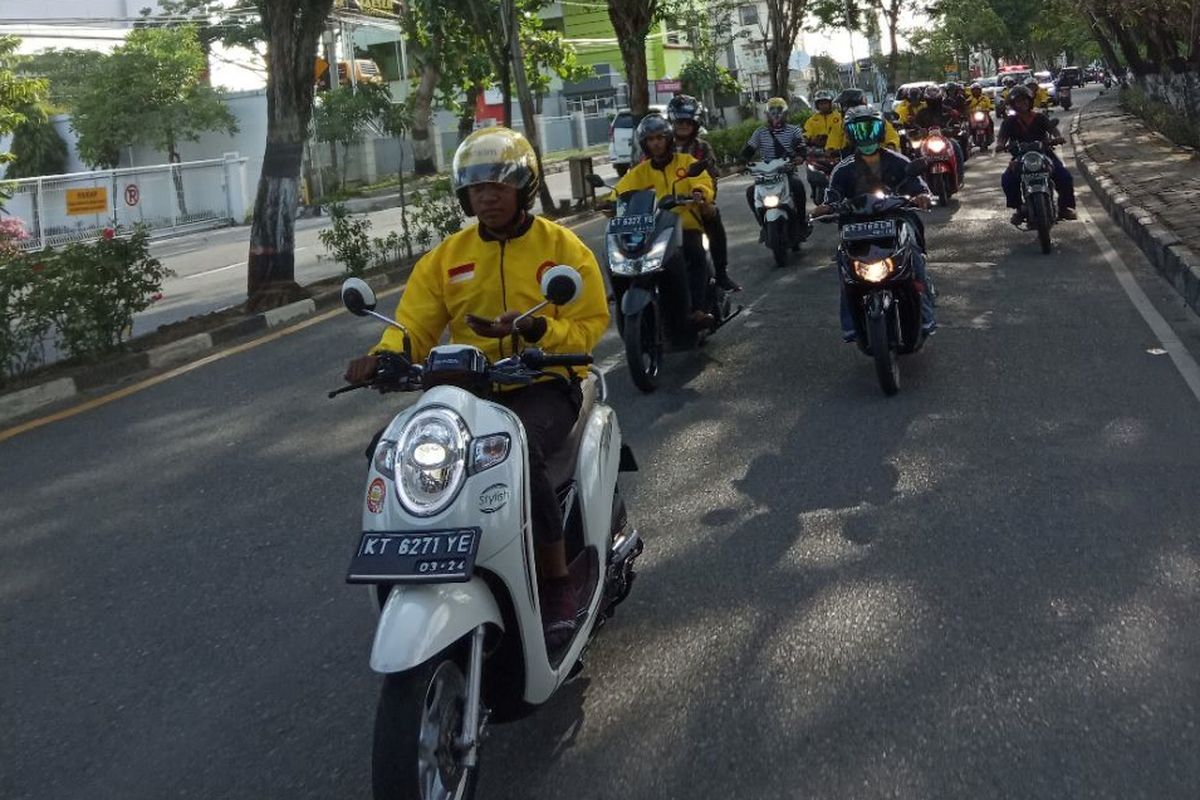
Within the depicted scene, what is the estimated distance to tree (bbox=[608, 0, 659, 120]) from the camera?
91.6 feet

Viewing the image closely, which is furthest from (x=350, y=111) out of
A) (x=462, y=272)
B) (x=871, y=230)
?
(x=462, y=272)

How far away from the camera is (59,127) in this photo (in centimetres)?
4609

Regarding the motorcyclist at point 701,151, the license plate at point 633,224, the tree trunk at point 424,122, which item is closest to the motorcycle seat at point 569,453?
the license plate at point 633,224

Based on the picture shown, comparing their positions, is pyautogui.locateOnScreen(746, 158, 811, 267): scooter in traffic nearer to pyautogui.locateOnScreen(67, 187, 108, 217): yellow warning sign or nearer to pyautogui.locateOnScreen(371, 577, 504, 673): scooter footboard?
pyautogui.locateOnScreen(371, 577, 504, 673): scooter footboard

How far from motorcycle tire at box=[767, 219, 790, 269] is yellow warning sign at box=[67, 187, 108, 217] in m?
18.7

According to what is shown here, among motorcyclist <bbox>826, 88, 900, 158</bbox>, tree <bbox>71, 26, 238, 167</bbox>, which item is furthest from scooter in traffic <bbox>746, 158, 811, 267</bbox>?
tree <bbox>71, 26, 238, 167</bbox>

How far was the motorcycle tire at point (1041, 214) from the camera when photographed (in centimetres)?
1300

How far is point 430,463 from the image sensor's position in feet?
10.8

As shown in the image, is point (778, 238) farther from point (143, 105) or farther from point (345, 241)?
point (143, 105)

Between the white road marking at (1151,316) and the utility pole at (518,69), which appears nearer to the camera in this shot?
the white road marking at (1151,316)

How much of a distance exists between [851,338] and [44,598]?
15.5 ft

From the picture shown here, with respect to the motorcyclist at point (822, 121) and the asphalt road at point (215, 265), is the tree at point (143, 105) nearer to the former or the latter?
the asphalt road at point (215, 265)

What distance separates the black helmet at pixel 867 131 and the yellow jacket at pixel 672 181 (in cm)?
107

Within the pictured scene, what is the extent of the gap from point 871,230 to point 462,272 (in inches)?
160
